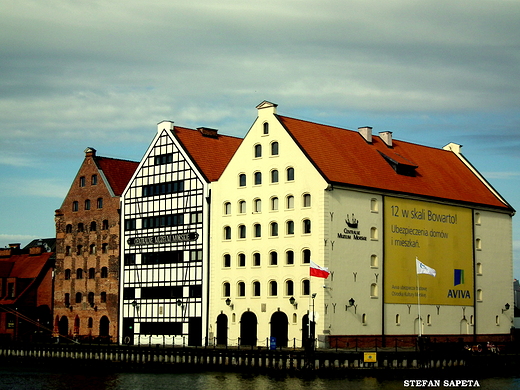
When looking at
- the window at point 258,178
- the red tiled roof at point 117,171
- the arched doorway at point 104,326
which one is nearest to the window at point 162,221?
the red tiled roof at point 117,171

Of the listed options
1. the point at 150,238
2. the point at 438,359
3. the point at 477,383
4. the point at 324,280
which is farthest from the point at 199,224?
the point at 477,383

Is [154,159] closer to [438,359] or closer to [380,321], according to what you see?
[380,321]

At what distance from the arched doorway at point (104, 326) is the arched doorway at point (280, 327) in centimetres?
2089

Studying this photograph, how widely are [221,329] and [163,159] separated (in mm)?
17077

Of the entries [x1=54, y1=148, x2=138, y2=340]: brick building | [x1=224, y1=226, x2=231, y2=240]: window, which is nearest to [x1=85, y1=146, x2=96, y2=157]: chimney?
[x1=54, y1=148, x2=138, y2=340]: brick building

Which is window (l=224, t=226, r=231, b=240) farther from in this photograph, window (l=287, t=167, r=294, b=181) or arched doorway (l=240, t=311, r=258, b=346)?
window (l=287, t=167, r=294, b=181)

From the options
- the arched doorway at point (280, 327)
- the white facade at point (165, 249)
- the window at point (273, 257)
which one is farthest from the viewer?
the white facade at point (165, 249)

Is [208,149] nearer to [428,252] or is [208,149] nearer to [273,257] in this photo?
[273,257]

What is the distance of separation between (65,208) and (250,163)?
26445 millimetres

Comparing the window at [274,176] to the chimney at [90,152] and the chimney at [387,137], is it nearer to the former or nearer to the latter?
the chimney at [387,137]

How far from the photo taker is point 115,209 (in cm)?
9444

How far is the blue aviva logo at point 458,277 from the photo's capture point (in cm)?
8675

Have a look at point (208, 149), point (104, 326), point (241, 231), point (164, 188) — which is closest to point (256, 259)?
point (241, 231)

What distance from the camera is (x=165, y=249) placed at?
8925cm
